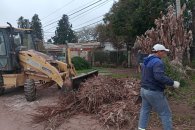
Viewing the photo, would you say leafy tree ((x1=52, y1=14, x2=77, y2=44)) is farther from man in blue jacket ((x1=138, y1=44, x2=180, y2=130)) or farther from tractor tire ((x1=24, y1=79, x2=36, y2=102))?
man in blue jacket ((x1=138, y1=44, x2=180, y2=130))

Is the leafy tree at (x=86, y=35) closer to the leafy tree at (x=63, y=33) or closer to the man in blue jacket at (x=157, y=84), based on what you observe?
the leafy tree at (x=63, y=33)

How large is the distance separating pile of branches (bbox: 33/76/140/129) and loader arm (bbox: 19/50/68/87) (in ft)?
5.69

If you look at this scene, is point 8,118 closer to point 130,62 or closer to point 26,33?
point 26,33

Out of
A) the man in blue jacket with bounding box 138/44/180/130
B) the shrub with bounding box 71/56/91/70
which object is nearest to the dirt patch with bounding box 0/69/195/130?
the man in blue jacket with bounding box 138/44/180/130

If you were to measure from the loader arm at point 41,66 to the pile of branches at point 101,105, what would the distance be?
1.73 meters

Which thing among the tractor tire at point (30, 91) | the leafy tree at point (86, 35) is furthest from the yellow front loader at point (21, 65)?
the leafy tree at point (86, 35)

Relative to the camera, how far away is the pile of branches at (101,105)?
31.2ft

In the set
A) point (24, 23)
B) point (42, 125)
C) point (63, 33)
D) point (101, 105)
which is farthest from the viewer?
point (63, 33)

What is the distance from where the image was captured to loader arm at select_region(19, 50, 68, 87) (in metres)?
14.1

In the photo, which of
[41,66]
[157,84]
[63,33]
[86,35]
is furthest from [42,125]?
[86,35]

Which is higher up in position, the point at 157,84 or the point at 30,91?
the point at 157,84

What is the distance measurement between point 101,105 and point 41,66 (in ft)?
14.6

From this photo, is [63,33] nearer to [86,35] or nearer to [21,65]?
[86,35]

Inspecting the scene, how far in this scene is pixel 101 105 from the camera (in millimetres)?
10625
